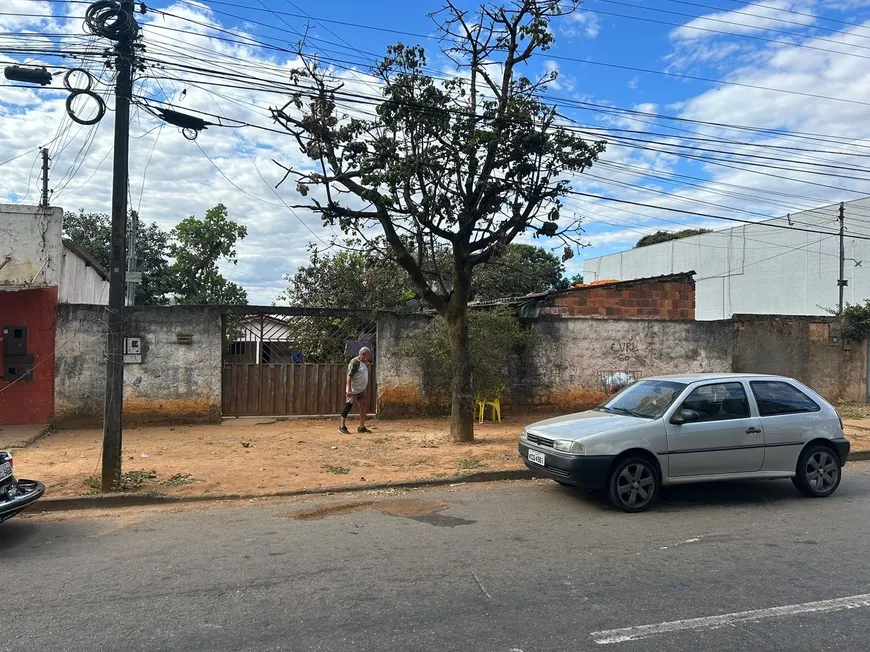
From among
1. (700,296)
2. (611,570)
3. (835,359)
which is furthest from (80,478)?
(700,296)

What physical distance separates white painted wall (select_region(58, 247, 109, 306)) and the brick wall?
34.7ft

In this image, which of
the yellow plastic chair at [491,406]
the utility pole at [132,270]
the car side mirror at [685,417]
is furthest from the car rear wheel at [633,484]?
the utility pole at [132,270]

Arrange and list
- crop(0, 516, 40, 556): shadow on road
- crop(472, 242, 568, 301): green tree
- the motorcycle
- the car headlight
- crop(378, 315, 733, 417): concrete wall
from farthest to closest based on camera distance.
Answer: crop(472, 242, 568, 301): green tree < crop(378, 315, 733, 417): concrete wall < the car headlight < crop(0, 516, 40, 556): shadow on road < the motorcycle

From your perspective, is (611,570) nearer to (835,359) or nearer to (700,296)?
(835,359)

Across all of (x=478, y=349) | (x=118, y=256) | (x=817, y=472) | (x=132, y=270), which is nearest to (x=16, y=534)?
(x=118, y=256)

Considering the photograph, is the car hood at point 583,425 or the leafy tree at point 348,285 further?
the leafy tree at point 348,285

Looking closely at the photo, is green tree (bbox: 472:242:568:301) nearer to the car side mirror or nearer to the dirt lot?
the dirt lot

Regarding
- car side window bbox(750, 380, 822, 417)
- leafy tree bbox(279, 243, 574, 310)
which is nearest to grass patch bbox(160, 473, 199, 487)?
car side window bbox(750, 380, 822, 417)

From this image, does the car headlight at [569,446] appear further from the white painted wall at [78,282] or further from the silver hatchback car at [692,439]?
the white painted wall at [78,282]

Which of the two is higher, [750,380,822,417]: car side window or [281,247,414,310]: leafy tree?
[281,247,414,310]: leafy tree

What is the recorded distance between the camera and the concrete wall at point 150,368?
11438 mm

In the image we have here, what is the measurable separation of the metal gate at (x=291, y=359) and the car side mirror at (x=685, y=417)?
7221mm

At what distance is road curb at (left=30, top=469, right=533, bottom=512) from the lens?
6.91 m

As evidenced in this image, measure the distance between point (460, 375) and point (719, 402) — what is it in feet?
14.4
